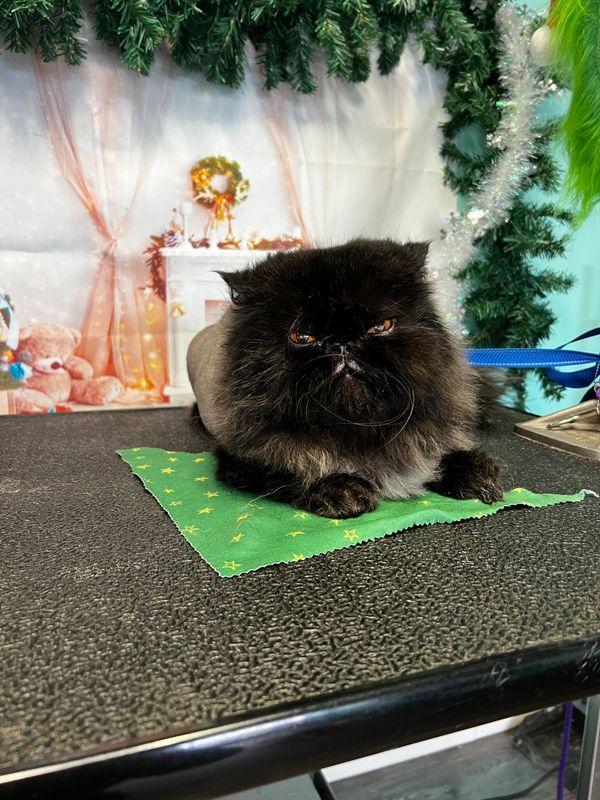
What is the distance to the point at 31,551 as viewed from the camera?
75cm

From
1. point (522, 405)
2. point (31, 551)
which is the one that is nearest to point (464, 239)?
point (522, 405)

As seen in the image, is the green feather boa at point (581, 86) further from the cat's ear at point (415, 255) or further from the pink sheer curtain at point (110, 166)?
the pink sheer curtain at point (110, 166)

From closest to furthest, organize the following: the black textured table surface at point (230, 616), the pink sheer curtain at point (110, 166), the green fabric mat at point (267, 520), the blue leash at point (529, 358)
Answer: the black textured table surface at point (230, 616), the green fabric mat at point (267, 520), the blue leash at point (529, 358), the pink sheer curtain at point (110, 166)

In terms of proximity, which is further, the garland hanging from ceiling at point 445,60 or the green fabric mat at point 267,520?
the garland hanging from ceiling at point 445,60

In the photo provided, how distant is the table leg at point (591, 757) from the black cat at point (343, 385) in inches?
13.0

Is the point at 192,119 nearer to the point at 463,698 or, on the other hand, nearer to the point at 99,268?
the point at 99,268

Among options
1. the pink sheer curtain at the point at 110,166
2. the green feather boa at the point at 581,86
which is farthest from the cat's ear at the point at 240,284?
the pink sheer curtain at the point at 110,166

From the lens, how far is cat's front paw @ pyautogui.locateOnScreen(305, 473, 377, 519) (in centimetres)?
81

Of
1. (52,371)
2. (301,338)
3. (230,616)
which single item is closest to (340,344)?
(301,338)

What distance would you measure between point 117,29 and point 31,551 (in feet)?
4.54

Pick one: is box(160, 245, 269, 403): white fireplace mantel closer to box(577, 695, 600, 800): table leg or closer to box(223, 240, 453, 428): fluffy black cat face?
box(223, 240, 453, 428): fluffy black cat face

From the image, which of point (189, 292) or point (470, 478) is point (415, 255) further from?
point (189, 292)

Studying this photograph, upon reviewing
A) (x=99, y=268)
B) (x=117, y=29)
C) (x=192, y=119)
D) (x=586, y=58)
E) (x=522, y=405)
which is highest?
(x=117, y=29)

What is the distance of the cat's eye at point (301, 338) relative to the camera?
2.60ft
